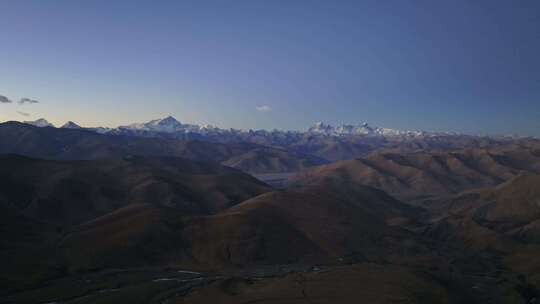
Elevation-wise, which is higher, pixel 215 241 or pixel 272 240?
pixel 215 241

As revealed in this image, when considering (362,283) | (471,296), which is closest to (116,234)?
(362,283)

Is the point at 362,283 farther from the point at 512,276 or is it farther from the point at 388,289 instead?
the point at 512,276

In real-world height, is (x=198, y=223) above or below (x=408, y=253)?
above

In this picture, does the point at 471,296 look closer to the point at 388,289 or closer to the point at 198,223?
the point at 388,289

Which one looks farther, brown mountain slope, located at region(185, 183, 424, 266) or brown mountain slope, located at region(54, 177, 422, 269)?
brown mountain slope, located at region(185, 183, 424, 266)

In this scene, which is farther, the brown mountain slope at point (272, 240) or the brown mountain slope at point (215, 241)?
the brown mountain slope at point (272, 240)

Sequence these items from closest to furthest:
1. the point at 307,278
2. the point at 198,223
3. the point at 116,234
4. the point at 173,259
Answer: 1. the point at 307,278
2. the point at 173,259
3. the point at 116,234
4. the point at 198,223

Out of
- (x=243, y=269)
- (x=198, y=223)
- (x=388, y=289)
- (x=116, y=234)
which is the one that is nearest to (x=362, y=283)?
(x=388, y=289)

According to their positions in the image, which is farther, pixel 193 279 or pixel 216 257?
pixel 216 257

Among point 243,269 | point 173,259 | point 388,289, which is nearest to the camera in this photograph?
point 388,289

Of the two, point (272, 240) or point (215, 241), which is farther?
point (272, 240)
